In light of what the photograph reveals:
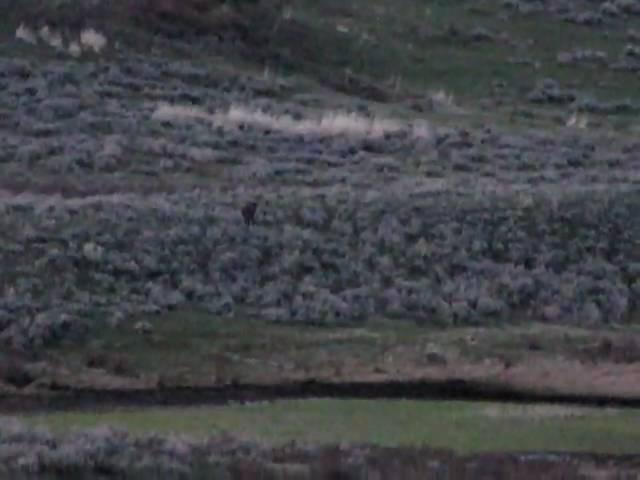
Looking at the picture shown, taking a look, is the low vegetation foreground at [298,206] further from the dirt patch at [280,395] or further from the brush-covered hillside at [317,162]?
the dirt patch at [280,395]

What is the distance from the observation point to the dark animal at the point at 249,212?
29609 millimetres

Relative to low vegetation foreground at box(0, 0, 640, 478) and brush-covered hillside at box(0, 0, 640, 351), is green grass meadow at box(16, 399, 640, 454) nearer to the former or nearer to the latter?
low vegetation foreground at box(0, 0, 640, 478)

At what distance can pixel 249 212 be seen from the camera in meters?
29.8

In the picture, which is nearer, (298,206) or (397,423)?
(397,423)

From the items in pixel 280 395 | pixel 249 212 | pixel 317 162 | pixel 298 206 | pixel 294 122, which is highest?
pixel 294 122

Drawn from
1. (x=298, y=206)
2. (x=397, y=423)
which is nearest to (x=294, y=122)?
(x=298, y=206)

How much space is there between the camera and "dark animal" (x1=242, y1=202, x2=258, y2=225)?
2961cm

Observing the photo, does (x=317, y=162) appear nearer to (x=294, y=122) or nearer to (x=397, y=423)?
(x=294, y=122)

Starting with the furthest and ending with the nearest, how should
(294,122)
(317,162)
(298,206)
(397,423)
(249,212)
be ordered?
(294,122)
(317,162)
(298,206)
(249,212)
(397,423)

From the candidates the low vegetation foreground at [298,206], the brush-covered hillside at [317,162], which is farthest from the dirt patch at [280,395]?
the brush-covered hillside at [317,162]

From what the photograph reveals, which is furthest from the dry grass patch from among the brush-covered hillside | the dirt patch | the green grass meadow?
the green grass meadow

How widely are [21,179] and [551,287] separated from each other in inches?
373

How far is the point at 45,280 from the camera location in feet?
86.3

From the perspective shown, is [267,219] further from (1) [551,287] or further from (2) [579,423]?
(2) [579,423]
